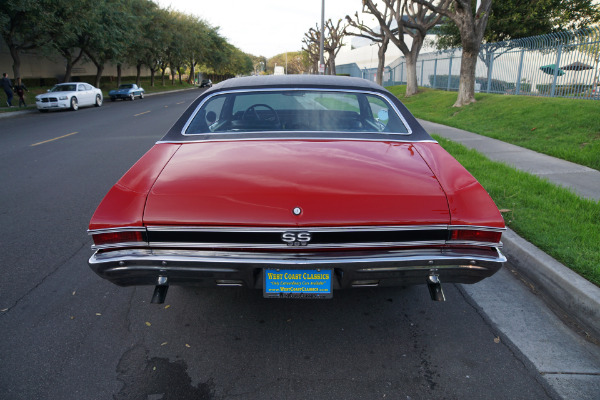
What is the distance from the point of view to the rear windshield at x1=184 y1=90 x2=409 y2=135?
3.52 m

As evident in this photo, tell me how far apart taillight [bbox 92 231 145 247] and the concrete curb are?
298 cm

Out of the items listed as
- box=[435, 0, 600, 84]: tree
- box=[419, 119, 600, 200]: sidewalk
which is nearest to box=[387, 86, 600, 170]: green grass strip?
box=[419, 119, 600, 200]: sidewalk

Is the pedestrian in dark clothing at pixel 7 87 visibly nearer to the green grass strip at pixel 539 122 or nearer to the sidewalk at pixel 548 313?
the green grass strip at pixel 539 122

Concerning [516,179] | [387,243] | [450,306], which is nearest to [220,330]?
[387,243]

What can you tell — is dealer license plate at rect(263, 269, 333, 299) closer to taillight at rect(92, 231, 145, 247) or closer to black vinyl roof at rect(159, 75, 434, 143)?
taillight at rect(92, 231, 145, 247)

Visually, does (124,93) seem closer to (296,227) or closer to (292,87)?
(292,87)

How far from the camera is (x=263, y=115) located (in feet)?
12.7

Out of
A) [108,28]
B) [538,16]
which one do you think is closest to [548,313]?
[538,16]

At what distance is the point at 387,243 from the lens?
2.38 metres

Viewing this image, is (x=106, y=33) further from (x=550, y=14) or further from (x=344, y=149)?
(x=344, y=149)

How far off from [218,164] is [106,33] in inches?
1252

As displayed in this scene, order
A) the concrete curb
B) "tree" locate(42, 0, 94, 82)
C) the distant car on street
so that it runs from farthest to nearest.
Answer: the distant car on street < "tree" locate(42, 0, 94, 82) < the concrete curb

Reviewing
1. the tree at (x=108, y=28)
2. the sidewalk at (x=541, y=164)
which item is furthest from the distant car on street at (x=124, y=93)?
the sidewalk at (x=541, y=164)

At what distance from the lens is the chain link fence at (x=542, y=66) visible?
13.6m
